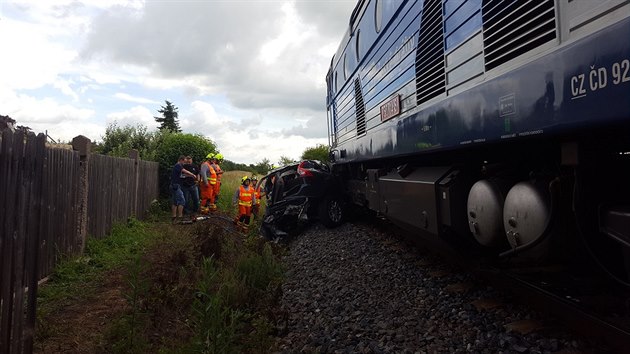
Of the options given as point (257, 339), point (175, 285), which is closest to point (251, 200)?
point (175, 285)

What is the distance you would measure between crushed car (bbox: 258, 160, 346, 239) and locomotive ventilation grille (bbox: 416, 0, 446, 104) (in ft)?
16.3

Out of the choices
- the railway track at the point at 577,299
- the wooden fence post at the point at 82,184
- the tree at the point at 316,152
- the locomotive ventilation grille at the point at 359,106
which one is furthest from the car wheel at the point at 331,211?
the tree at the point at 316,152

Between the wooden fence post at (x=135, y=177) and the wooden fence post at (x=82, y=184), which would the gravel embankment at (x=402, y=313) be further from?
the wooden fence post at (x=135, y=177)

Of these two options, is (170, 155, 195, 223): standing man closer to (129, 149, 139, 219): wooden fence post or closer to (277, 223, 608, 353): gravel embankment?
(129, 149, 139, 219): wooden fence post

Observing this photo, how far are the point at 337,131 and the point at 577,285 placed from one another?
8.33 meters

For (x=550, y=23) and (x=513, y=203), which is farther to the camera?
(x=513, y=203)

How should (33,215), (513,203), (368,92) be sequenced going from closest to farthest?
1. (513,203)
2. (33,215)
3. (368,92)

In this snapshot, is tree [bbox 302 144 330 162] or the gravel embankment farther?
tree [bbox 302 144 330 162]

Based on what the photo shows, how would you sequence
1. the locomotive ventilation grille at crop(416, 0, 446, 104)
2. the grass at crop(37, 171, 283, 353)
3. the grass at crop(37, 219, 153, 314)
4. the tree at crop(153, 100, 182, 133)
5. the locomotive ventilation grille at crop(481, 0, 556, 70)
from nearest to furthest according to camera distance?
the locomotive ventilation grille at crop(481, 0, 556, 70) → the grass at crop(37, 171, 283, 353) → the locomotive ventilation grille at crop(416, 0, 446, 104) → the grass at crop(37, 219, 153, 314) → the tree at crop(153, 100, 182, 133)

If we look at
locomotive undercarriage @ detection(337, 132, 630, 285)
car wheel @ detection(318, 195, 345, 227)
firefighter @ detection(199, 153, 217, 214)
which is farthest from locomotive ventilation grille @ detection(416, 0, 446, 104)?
firefighter @ detection(199, 153, 217, 214)

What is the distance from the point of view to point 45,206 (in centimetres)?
595

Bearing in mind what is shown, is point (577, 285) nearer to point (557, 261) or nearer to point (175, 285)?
point (557, 261)

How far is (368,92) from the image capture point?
7.34 meters

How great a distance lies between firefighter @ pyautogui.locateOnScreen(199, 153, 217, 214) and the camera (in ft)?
43.8
